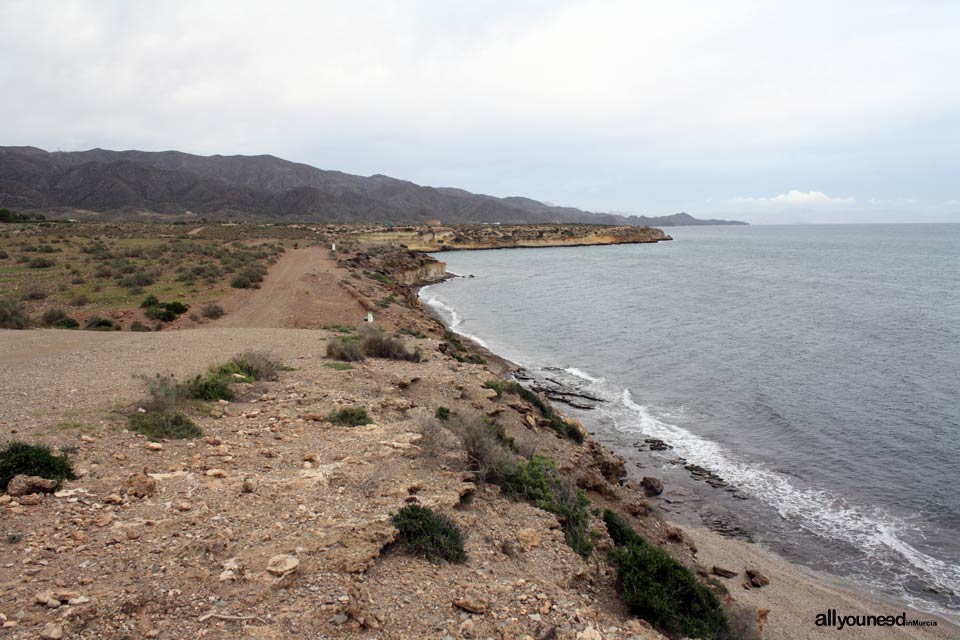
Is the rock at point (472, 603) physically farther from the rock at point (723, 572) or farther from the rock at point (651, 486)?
the rock at point (651, 486)

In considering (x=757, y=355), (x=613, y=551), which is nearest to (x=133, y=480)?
(x=613, y=551)

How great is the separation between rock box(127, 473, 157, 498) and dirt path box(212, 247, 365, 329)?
1282 cm

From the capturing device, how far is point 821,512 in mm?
11094

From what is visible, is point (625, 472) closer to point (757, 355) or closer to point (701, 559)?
point (701, 559)

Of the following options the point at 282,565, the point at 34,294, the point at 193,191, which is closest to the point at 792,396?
the point at 282,565

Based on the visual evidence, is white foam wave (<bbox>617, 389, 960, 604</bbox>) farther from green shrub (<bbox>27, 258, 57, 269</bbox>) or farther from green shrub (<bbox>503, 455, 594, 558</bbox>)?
green shrub (<bbox>27, 258, 57, 269</bbox>)

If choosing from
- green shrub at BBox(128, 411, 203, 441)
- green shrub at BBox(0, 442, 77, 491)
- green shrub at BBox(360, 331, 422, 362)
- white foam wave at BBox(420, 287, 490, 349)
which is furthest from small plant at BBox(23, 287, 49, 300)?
green shrub at BBox(0, 442, 77, 491)

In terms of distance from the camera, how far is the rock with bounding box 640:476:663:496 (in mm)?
11759

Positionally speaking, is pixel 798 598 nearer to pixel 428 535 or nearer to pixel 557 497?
pixel 557 497

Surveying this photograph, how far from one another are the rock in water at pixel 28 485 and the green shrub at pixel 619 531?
6425 mm

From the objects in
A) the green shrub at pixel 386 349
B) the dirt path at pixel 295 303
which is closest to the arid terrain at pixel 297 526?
the green shrub at pixel 386 349

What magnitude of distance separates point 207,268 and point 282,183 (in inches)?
5685

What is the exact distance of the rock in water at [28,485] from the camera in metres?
5.43

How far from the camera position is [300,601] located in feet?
15.0
